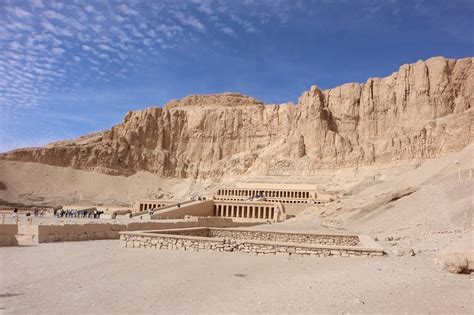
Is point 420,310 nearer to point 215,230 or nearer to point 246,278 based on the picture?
point 246,278

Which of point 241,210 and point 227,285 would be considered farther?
point 241,210

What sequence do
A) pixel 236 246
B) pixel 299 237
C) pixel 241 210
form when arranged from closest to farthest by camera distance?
pixel 236 246
pixel 299 237
pixel 241 210

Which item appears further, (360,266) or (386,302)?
(360,266)

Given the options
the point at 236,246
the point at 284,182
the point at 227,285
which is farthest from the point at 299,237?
the point at 284,182

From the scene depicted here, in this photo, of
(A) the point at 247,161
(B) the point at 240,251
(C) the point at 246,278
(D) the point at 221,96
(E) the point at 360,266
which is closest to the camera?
(C) the point at 246,278

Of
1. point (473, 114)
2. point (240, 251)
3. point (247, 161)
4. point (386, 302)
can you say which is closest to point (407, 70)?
point (473, 114)

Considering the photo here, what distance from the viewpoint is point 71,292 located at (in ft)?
31.0

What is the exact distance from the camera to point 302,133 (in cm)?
9500

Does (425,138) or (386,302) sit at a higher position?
(425,138)

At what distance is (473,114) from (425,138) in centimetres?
1053

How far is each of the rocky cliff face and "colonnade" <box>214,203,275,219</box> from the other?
27.3 m

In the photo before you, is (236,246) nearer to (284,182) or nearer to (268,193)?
(268,193)

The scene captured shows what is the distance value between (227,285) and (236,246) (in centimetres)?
636

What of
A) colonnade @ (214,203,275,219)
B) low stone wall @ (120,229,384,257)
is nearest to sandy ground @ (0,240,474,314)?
low stone wall @ (120,229,384,257)
